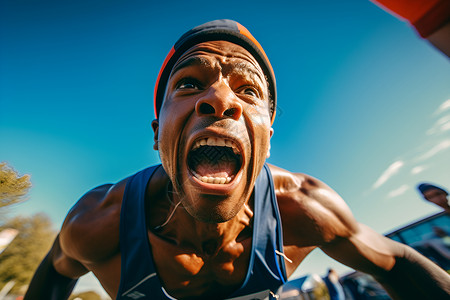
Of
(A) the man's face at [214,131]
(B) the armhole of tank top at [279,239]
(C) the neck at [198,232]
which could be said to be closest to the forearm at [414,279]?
(B) the armhole of tank top at [279,239]

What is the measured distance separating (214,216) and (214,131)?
568 mm

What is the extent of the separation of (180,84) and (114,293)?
2.20 m

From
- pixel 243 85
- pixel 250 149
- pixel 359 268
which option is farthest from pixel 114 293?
pixel 359 268

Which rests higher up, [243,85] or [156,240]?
[243,85]

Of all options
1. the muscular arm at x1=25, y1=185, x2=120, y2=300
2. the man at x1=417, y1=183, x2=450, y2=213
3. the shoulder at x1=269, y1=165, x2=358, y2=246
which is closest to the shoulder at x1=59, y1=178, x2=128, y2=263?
the muscular arm at x1=25, y1=185, x2=120, y2=300

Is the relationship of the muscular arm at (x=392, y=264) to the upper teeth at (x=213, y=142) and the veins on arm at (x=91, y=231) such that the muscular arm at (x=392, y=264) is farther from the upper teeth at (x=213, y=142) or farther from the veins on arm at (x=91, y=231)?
the veins on arm at (x=91, y=231)

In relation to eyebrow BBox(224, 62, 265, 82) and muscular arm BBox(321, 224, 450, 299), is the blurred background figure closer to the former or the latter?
muscular arm BBox(321, 224, 450, 299)

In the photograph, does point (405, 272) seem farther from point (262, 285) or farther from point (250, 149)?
point (250, 149)

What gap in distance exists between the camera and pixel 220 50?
165 cm

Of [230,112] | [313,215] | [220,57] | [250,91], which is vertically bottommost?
[313,215]

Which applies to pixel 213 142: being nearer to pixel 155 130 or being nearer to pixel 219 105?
pixel 219 105

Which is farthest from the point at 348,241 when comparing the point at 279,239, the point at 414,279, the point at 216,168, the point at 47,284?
the point at 47,284

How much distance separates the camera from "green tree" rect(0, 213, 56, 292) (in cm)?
1481

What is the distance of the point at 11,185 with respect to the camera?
1.00m
